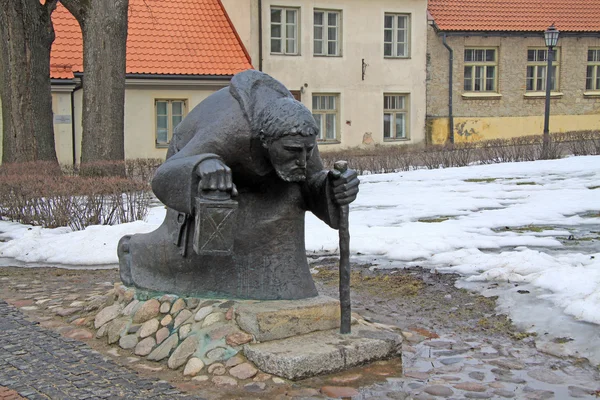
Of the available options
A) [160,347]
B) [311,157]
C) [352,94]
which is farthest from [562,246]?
[352,94]

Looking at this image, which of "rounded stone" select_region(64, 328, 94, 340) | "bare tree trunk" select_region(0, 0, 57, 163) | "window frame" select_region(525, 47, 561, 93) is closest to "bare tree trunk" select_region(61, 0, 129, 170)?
"bare tree trunk" select_region(0, 0, 57, 163)

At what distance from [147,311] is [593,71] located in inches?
1120

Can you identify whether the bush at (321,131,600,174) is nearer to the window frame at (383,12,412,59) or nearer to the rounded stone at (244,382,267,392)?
the window frame at (383,12,412,59)

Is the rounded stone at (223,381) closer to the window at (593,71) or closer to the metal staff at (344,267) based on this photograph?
the metal staff at (344,267)

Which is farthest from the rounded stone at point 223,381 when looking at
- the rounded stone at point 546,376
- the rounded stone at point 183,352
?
the rounded stone at point 546,376

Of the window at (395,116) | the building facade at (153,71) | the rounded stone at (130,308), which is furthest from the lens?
the window at (395,116)

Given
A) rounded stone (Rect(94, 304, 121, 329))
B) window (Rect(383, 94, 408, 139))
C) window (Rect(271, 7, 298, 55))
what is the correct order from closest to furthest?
rounded stone (Rect(94, 304, 121, 329)) → window (Rect(271, 7, 298, 55)) → window (Rect(383, 94, 408, 139))

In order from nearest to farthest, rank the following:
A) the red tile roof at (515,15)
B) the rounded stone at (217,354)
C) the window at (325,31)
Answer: the rounded stone at (217,354), the window at (325,31), the red tile roof at (515,15)

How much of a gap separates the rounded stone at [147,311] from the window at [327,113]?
70.0ft

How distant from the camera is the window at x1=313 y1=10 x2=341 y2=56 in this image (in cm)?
2617

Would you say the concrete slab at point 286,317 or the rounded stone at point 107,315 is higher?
the concrete slab at point 286,317

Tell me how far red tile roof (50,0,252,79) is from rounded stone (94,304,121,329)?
15.9 metres

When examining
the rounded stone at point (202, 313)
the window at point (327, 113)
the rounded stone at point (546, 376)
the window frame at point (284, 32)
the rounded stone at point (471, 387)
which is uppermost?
the window frame at point (284, 32)

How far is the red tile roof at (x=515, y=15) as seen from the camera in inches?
1106
